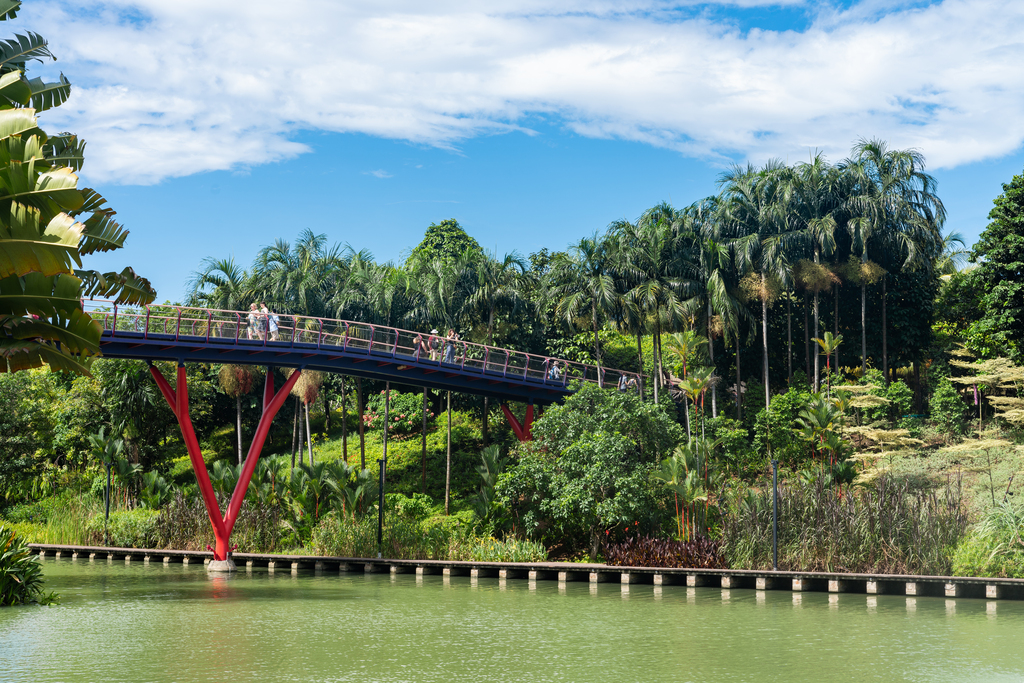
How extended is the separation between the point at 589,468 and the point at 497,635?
11.9m

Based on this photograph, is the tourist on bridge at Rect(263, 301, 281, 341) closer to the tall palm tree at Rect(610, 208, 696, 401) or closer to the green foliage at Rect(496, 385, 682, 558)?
the green foliage at Rect(496, 385, 682, 558)

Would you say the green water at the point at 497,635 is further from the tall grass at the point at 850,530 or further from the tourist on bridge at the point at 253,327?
the tourist on bridge at the point at 253,327

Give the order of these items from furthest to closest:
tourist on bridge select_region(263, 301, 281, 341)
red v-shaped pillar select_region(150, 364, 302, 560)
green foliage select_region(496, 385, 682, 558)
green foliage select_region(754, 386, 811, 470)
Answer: green foliage select_region(754, 386, 811, 470) → tourist on bridge select_region(263, 301, 281, 341) → red v-shaped pillar select_region(150, 364, 302, 560) → green foliage select_region(496, 385, 682, 558)

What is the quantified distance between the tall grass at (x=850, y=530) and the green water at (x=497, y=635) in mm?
1602

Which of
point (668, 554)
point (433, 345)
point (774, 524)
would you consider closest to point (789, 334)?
point (433, 345)

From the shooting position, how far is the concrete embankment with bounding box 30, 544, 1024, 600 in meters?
23.9

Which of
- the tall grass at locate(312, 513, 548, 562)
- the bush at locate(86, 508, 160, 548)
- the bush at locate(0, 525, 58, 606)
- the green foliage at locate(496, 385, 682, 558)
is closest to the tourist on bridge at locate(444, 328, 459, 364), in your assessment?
the green foliage at locate(496, 385, 682, 558)

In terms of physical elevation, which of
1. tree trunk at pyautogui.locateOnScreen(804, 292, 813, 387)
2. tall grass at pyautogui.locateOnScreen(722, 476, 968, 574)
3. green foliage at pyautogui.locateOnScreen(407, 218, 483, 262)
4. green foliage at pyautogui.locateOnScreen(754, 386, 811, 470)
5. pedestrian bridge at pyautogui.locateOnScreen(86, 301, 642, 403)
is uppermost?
green foliage at pyautogui.locateOnScreen(407, 218, 483, 262)

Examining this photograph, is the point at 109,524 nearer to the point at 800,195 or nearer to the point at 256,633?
the point at 256,633

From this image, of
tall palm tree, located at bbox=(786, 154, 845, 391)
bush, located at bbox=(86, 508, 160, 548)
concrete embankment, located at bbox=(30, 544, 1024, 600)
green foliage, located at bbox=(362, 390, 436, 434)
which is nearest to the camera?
concrete embankment, located at bbox=(30, 544, 1024, 600)

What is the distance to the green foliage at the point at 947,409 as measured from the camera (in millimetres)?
39312

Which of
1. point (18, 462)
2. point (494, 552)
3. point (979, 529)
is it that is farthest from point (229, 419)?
point (979, 529)

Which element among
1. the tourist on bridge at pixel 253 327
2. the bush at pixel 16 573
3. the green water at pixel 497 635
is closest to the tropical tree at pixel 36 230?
the green water at pixel 497 635

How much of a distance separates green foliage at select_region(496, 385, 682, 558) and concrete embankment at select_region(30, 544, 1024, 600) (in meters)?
2.01
